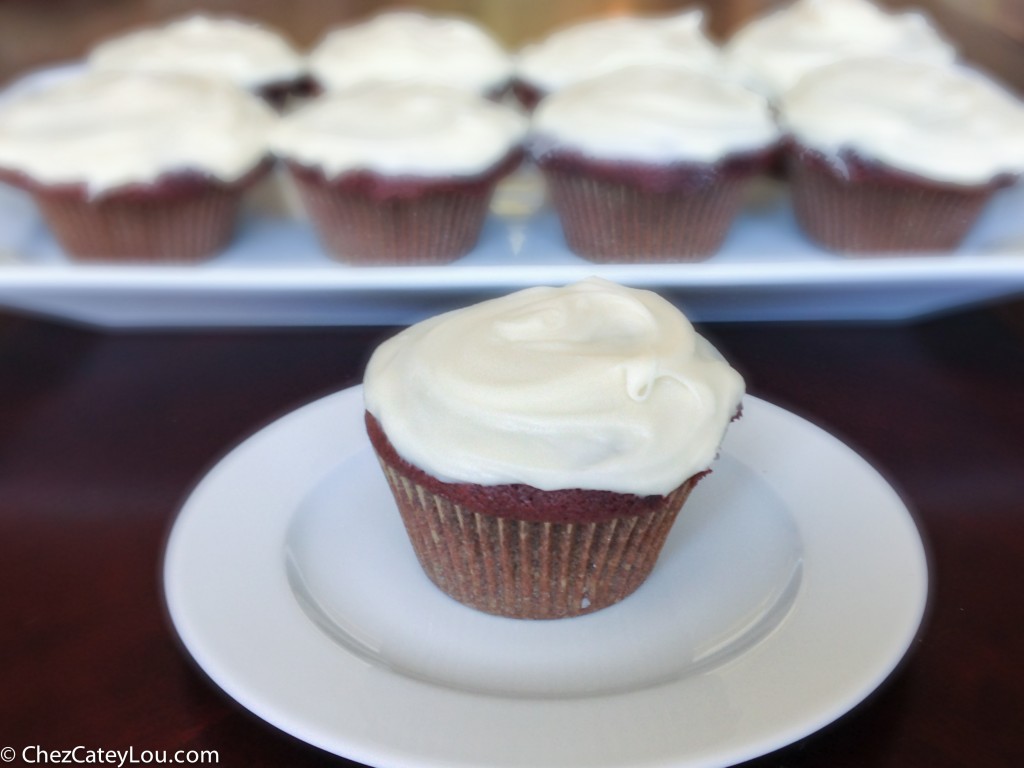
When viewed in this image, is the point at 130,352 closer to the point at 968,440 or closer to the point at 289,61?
the point at 289,61

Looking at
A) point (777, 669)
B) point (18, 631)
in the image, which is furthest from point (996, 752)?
point (18, 631)

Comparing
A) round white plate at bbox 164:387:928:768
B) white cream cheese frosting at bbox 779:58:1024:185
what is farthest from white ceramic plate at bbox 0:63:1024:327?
round white plate at bbox 164:387:928:768

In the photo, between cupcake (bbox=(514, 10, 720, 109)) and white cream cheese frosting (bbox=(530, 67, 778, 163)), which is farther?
cupcake (bbox=(514, 10, 720, 109))

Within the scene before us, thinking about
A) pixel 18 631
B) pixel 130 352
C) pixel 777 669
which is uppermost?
pixel 777 669

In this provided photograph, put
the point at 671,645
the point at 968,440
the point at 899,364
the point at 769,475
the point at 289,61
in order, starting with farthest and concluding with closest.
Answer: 1. the point at 289,61
2. the point at 899,364
3. the point at 968,440
4. the point at 769,475
5. the point at 671,645

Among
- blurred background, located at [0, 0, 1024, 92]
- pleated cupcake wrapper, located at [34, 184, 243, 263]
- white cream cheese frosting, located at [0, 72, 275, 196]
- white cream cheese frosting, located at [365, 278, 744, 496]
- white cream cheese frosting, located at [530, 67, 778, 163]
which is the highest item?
white cream cheese frosting, located at [365, 278, 744, 496]

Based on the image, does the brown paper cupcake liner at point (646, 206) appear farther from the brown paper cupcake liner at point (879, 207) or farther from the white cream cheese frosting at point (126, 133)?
the white cream cheese frosting at point (126, 133)

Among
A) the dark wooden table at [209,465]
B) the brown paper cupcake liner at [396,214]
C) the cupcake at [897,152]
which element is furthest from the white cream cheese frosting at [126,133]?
the cupcake at [897,152]

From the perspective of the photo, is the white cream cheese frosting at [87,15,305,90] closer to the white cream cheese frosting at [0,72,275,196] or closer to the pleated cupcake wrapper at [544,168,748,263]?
the white cream cheese frosting at [0,72,275,196]
